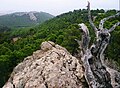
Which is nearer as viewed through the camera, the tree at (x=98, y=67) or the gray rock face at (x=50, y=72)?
the tree at (x=98, y=67)

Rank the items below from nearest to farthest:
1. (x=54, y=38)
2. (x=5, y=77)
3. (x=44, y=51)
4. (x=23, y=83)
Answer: (x=23, y=83), (x=44, y=51), (x=5, y=77), (x=54, y=38)

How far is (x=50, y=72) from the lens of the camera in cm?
1745

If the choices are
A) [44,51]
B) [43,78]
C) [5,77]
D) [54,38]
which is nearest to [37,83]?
[43,78]

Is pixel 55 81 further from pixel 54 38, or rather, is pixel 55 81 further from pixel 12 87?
pixel 54 38

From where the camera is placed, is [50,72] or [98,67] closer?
[98,67]

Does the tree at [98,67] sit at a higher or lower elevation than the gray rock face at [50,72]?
higher

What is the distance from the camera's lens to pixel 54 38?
47688 millimetres

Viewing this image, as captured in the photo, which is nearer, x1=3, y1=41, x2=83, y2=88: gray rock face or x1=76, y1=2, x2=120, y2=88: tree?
x1=76, y1=2, x2=120, y2=88: tree

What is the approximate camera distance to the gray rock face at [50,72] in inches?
664

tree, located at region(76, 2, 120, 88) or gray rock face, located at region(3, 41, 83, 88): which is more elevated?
tree, located at region(76, 2, 120, 88)

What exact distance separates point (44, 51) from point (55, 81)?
4.78 metres

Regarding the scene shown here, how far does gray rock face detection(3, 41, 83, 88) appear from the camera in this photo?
1686 centimetres

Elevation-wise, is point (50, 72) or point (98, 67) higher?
point (98, 67)

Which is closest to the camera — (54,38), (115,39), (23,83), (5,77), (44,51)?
(23,83)
